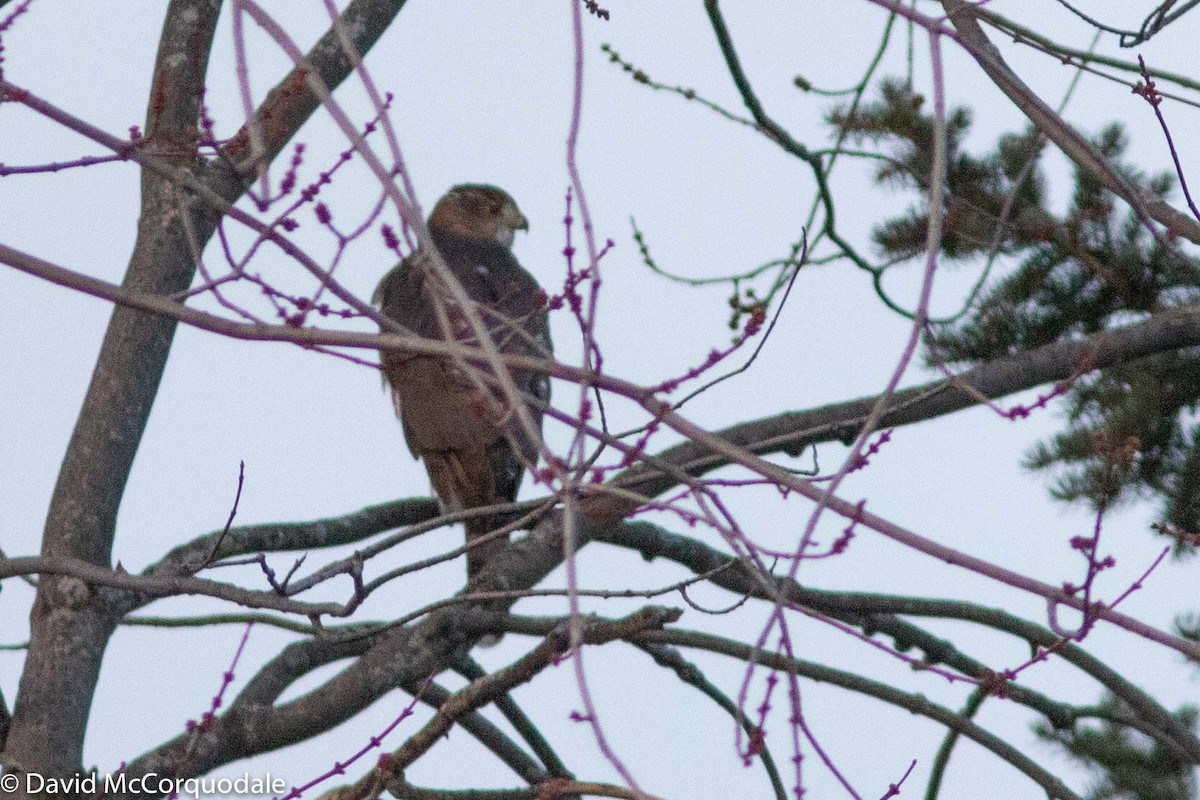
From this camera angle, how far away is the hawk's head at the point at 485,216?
6.76 m

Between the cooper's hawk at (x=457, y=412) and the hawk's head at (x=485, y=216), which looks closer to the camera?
the cooper's hawk at (x=457, y=412)

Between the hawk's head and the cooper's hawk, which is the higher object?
the hawk's head

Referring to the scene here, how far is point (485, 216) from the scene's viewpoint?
680cm

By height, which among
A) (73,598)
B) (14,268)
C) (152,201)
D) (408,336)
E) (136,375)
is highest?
(152,201)

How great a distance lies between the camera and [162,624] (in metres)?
3.74

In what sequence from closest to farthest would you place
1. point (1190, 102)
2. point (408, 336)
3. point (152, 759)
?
point (408, 336)
point (1190, 102)
point (152, 759)

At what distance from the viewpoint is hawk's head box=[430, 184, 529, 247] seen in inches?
266

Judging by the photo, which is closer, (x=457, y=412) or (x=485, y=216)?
(x=457, y=412)

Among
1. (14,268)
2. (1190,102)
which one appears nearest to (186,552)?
(14,268)

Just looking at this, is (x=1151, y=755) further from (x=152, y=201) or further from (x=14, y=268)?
(x=14, y=268)

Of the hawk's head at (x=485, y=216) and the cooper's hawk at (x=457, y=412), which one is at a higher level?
the hawk's head at (x=485, y=216)

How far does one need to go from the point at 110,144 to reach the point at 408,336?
1.96 ft

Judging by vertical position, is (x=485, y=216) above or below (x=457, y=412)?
above

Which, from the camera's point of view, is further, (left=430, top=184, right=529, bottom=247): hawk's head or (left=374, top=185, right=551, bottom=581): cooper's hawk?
(left=430, top=184, right=529, bottom=247): hawk's head
